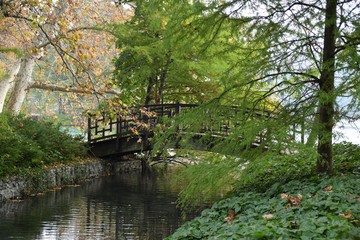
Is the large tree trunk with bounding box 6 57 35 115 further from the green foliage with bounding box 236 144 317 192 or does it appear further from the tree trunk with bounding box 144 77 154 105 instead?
the green foliage with bounding box 236 144 317 192

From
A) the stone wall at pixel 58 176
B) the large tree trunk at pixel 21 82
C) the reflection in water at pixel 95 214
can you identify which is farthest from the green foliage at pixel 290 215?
the large tree trunk at pixel 21 82

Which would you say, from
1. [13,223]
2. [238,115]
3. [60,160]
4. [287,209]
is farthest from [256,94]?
[60,160]

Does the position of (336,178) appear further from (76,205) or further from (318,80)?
(76,205)

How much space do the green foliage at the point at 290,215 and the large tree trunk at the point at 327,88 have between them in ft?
2.02

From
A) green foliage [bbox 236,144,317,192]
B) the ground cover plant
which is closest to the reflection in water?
green foliage [bbox 236,144,317,192]

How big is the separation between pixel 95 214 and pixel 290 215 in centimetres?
752

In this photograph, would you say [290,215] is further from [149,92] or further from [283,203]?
[149,92]

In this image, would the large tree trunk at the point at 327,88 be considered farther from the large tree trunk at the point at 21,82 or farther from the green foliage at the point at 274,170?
the large tree trunk at the point at 21,82

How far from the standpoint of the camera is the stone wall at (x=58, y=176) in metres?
14.7

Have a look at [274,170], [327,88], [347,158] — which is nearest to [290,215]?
[327,88]

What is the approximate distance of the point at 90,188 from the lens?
57.2 feet

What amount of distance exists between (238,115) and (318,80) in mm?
1328

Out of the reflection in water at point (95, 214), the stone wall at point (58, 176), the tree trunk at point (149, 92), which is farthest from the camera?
the tree trunk at point (149, 92)

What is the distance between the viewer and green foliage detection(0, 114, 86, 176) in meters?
15.1
